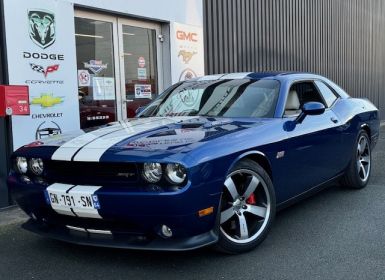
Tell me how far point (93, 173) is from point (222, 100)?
67.3 inches

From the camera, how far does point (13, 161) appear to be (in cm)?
398

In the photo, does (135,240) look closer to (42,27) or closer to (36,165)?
(36,165)

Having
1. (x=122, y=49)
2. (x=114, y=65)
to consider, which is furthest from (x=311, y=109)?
(x=122, y=49)

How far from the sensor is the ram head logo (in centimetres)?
593

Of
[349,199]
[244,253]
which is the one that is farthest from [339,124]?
[244,253]

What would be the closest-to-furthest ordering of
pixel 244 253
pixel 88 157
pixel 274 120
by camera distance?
pixel 88 157
pixel 244 253
pixel 274 120

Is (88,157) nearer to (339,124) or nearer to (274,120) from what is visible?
(274,120)

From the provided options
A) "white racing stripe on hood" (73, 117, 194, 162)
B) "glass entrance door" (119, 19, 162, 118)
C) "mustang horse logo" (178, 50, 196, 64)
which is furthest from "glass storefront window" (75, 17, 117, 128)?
"white racing stripe on hood" (73, 117, 194, 162)

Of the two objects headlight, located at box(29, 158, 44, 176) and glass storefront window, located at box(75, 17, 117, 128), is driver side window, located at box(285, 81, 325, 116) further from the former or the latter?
glass storefront window, located at box(75, 17, 117, 128)

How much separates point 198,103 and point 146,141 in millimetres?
1377

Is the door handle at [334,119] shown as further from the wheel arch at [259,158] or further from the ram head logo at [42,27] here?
the ram head logo at [42,27]

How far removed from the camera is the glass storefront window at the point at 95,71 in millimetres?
6949

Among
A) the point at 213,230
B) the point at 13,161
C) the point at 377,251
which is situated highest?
the point at 13,161

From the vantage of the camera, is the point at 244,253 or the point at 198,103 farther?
the point at 198,103
